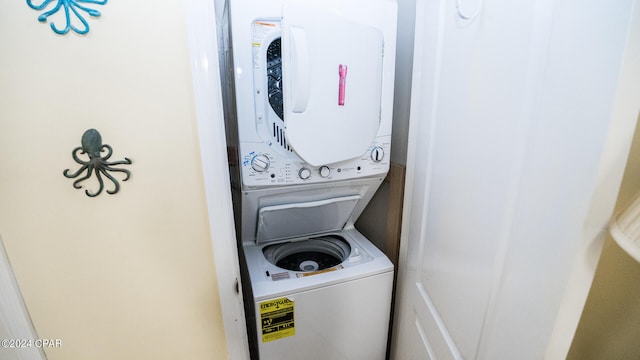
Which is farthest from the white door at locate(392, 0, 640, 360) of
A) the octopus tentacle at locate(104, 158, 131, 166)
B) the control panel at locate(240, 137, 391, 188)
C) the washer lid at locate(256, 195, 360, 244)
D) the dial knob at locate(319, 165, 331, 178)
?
the octopus tentacle at locate(104, 158, 131, 166)

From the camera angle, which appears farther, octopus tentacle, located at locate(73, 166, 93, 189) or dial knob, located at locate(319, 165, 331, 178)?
dial knob, located at locate(319, 165, 331, 178)

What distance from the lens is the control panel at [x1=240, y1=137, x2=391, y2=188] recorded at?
4.03ft

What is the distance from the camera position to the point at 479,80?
2.38 ft

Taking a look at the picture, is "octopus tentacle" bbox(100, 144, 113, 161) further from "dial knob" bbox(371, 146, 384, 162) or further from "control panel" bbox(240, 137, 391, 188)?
"dial knob" bbox(371, 146, 384, 162)

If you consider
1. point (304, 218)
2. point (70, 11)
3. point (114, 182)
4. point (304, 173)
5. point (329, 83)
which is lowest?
point (304, 218)

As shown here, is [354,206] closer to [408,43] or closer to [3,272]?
[408,43]

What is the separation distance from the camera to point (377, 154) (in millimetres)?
1425

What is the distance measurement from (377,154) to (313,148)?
43 centimetres

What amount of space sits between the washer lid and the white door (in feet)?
2.00

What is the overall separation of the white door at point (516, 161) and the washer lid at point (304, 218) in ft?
2.00

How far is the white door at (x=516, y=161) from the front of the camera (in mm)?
408

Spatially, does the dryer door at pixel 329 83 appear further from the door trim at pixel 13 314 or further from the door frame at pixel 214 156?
the door trim at pixel 13 314

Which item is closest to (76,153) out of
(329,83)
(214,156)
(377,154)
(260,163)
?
(214,156)

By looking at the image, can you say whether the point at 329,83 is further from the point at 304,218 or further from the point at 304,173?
the point at 304,218
